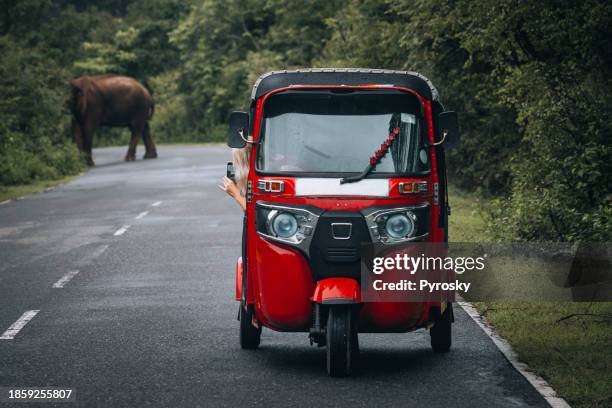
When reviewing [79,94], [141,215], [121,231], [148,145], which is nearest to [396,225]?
[121,231]

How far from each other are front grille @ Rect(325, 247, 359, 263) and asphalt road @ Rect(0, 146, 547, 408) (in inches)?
34.0

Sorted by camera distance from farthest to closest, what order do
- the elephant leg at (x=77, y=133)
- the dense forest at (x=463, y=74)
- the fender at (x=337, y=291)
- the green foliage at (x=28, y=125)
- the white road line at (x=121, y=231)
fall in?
1. the elephant leg at (x=77, y=133)
2. the green foliage at (x=28, y=125)
3. the white road line at (x=121, y=231)
4. the dense forest at (x=463, y=74)
5. the fender at (x=337, y=291)

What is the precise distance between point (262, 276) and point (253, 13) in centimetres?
5892

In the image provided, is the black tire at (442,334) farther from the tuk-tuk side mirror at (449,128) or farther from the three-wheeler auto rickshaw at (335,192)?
the tuk-tuk side mirror at (449,128)

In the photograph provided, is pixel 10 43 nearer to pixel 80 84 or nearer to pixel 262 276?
pixel 80 84

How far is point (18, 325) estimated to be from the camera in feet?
37.4

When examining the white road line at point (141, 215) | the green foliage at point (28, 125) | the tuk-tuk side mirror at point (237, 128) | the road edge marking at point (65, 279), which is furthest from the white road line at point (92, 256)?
the green foliage at point (28, 125)

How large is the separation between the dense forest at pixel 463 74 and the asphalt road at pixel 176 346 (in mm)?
3647

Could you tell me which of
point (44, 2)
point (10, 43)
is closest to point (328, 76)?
point (10, 43)

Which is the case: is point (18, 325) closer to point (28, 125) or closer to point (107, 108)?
point (28, 125)

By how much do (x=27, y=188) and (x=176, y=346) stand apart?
23.2 metres

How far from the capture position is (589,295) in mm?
12617

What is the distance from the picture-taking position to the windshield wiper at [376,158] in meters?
8.93

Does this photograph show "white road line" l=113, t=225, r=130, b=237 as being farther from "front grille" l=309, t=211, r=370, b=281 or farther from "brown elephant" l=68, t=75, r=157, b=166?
"brown elephant" l=68, t=75, r=157, b=166
